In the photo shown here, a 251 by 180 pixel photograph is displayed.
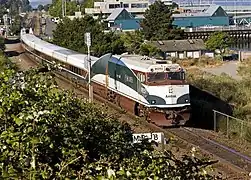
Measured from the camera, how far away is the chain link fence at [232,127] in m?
19.9

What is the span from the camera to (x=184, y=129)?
2167 centimetres

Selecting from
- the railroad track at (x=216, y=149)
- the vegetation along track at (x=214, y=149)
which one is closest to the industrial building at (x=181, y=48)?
the vegetation along track at (x=214, y=149)

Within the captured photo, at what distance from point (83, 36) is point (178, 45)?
40.9 ft

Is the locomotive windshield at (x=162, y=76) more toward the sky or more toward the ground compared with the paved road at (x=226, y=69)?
more toward the sky

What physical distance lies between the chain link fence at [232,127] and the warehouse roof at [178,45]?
3905cm

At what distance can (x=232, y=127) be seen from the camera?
2078 centimetres

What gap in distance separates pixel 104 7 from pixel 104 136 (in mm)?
123669

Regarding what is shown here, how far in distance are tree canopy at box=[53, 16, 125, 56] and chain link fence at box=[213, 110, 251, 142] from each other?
92.7 feet

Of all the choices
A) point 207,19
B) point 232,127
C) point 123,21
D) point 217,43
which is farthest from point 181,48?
point 207,19

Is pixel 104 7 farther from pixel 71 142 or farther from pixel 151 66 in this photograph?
pixel 71 142

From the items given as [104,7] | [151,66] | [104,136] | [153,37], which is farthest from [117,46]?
[104,7]

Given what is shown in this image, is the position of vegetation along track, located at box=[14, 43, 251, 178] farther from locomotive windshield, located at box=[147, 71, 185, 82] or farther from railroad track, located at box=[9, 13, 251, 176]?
locomotive windshield, located at box=[147, 71, 185, 82]

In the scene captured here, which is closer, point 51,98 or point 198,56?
point 51,98

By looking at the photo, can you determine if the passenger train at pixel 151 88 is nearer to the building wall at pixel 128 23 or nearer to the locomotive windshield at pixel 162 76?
the locomotive windshield at pixel 162 76
